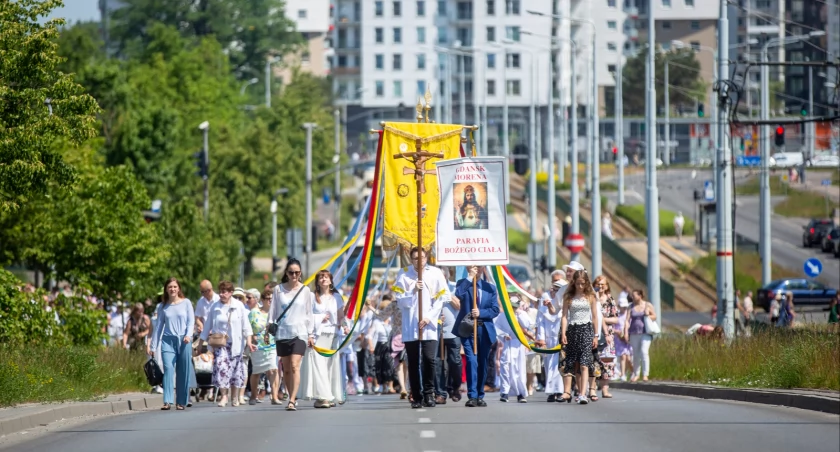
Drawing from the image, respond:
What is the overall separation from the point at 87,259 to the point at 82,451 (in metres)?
21.0

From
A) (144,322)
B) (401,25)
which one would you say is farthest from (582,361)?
(401,25)

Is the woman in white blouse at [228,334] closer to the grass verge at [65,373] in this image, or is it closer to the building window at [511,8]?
the grass verge at [65,373]

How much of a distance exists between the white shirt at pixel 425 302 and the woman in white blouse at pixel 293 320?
4.01 ft

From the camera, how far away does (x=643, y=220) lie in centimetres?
8631

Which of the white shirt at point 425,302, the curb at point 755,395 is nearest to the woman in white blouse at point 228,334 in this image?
the white shirt at point 425,302

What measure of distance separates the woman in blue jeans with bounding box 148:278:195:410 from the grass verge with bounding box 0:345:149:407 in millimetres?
1149

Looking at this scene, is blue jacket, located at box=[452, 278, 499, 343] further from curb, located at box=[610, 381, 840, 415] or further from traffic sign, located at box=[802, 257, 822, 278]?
traffic sign, located at box=[802, 257, 822, 278]

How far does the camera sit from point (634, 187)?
110 meters

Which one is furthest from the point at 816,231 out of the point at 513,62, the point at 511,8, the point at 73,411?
the point at 511,8

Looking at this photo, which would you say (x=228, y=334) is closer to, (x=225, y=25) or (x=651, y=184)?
(x=651, y=184)

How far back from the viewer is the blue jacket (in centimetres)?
2123

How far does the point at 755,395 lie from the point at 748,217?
75.9m

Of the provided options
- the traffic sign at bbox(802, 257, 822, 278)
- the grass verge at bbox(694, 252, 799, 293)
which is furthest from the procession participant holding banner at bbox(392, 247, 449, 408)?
the grass verge at bbox(694, 252, 799, 293)

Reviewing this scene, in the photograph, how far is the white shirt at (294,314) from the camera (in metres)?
21.3
